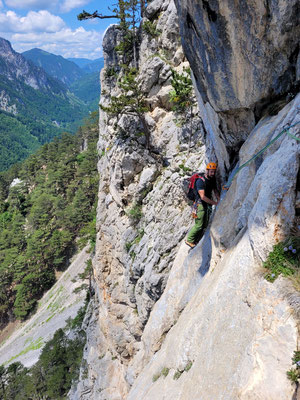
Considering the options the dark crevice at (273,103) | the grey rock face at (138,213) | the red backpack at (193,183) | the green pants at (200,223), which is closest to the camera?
the dark crevice at (273,103)

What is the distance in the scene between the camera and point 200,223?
8953 mm

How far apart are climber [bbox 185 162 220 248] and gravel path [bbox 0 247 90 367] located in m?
33.7

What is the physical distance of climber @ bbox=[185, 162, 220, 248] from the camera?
27.1 feet

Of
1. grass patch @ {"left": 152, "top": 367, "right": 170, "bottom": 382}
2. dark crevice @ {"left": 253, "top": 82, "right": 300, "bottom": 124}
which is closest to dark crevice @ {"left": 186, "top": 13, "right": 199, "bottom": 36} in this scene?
dark crevice @ {"left": 253, "top": 82, "right": 300, "bottom": 124}

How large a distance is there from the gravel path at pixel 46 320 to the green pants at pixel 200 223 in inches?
1303

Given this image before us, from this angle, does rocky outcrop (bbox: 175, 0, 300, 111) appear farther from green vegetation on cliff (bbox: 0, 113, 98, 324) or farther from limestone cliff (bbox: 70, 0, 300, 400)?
green vegetation on cliff (bbox: 0, 113, 98, 324)

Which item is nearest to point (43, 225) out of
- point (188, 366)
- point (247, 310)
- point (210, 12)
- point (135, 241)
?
point (135, 241)

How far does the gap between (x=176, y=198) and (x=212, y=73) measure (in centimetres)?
849

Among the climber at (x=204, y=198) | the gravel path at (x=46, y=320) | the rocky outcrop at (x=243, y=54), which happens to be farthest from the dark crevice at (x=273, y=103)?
the gravel path at (x=46, y=320)

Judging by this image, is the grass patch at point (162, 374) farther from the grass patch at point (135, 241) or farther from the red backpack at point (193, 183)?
the grass patch at point (135, 241)

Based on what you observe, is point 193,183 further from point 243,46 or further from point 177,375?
point 177,375

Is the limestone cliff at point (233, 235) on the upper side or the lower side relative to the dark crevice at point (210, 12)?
lower

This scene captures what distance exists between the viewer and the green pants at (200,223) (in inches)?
340

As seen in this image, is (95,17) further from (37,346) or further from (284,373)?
(37,346)
